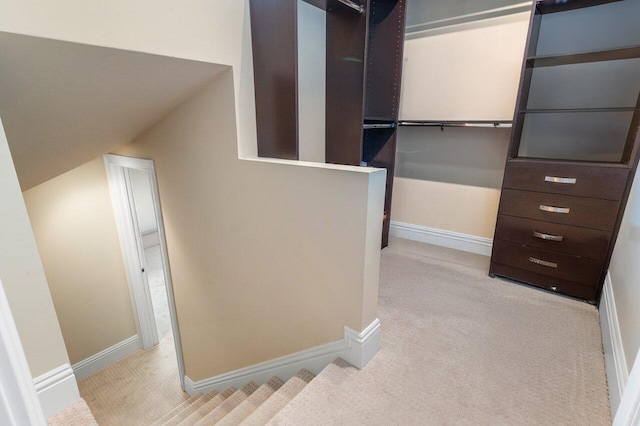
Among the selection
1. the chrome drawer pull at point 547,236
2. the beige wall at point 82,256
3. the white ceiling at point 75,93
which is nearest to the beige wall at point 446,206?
the chrome drawer pull at point 547,236

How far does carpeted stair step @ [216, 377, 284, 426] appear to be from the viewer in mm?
1628

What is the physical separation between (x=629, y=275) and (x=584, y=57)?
53.2 inches

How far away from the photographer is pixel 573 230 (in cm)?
196

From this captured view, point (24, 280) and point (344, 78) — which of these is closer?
point (24, 280)

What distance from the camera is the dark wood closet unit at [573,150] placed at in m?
1.86

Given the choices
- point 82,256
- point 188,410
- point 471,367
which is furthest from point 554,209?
point 82,256

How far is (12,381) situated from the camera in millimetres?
458

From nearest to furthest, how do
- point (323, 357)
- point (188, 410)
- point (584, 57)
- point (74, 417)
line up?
point (74, 417) < point (323, 357) < point (584, 57) < point (188, 410)

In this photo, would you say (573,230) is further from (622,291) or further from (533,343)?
(533,343)

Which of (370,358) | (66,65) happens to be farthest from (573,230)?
(66,65)

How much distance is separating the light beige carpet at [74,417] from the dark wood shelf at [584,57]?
298 centimetres

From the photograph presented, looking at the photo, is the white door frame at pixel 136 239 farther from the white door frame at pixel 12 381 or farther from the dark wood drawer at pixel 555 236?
the dark wood drawer at pixel 555 236

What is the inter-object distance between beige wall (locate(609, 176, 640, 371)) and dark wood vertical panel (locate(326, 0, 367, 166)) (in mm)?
1540

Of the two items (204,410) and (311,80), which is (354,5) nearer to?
(311,80)
